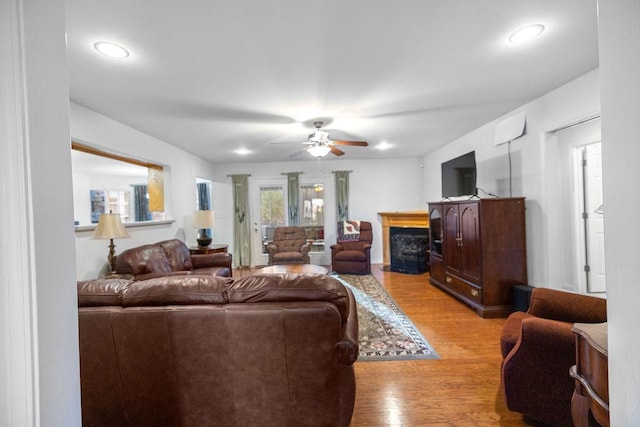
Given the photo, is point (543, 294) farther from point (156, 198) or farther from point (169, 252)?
point (156, 198)

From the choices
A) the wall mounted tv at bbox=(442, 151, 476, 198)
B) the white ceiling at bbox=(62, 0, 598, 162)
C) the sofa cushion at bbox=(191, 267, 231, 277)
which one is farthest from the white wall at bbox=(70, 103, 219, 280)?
the wall mounted tv at bbox=(442, 151, 476, 198)

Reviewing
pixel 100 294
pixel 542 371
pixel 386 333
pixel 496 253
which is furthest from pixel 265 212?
pixel 542 371

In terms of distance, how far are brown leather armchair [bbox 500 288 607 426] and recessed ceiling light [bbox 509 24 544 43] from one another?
5.81 ft

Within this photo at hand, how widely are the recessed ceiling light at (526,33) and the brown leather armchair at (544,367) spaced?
5.81 ft

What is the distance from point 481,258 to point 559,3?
242 cm

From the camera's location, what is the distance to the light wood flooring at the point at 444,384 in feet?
5.65

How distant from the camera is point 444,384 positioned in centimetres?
202

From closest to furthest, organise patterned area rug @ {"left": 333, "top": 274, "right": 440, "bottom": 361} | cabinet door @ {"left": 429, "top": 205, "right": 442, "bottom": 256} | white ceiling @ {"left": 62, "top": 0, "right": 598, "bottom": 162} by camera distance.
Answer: white ceiling @ {"left": 62, "top": 0, "right": 598, "bottom": 162}
patterned area rug @ {"left": 333, "top": 274, "right": 440, "bottom": 361}
cabinet door @ {"left": 429, "top": 205, "right": 442, "bottom": 256}

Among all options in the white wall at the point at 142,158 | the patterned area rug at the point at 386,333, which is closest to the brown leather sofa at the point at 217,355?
the patterned area rug at the point at 386,333

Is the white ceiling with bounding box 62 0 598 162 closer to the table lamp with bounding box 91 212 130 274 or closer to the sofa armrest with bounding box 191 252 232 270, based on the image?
the table lamp with bounding box 91 212 130 274

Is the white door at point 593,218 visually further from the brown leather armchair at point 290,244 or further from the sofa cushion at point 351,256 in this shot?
the brown leather armchair at point 290,244

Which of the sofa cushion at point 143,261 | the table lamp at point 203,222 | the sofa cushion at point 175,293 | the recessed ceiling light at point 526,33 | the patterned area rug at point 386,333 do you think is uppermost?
the recessed ceiling light at point 526,33

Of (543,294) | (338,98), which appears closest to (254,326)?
(543,294)

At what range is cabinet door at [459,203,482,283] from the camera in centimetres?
327
